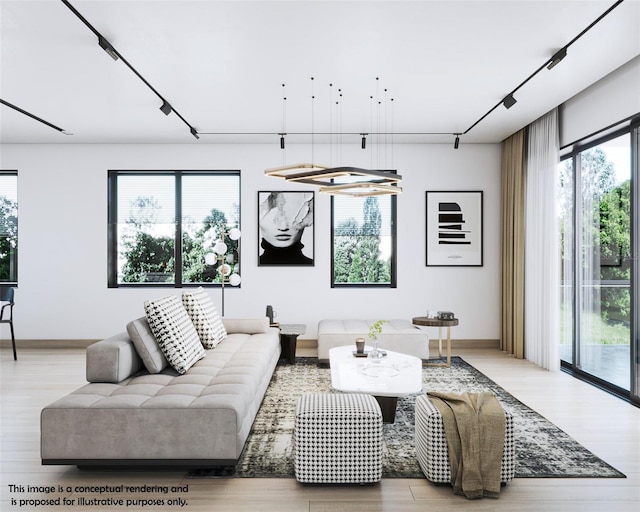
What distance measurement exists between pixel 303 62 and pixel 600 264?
343cm

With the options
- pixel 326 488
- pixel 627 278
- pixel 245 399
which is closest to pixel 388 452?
pixel 326 488

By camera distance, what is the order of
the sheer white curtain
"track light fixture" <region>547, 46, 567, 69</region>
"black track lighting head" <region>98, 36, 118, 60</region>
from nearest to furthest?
"black track lighting head" <region>98, 36, 118, 60</region>, "track light fixture" <region>547, 46, 567, 69</region>, the sheer white curtain

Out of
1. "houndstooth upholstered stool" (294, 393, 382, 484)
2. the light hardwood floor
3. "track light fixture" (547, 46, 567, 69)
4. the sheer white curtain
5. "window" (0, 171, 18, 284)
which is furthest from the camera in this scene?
"window" (0, 171, 18, 284)

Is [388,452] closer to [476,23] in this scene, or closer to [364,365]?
[364,365]

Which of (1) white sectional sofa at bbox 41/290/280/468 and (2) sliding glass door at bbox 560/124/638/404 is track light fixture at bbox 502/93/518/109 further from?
(1) white sectional sofa at bbox 41/290/280/468

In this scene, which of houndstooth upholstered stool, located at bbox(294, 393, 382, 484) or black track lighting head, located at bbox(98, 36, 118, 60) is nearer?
houndstooth upholstered stool, located at bbox(294, 393, 382, 484)

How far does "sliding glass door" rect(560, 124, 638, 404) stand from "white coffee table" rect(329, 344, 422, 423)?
198 centimetres

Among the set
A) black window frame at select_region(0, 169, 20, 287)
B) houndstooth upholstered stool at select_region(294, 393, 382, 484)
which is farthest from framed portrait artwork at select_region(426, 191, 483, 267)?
black window frame at select_region(0, 169, 20, 287)

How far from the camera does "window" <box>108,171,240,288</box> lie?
6.89 m

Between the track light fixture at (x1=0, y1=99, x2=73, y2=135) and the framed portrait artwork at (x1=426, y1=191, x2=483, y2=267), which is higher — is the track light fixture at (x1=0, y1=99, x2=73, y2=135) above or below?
above

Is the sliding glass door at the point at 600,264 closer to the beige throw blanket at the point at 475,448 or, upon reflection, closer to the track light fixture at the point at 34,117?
the beige throw blanket at the point at 475,448

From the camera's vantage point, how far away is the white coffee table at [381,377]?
3438mm

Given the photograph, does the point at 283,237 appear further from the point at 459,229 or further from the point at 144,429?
the point at 144,429

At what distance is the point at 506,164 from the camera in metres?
6.58
